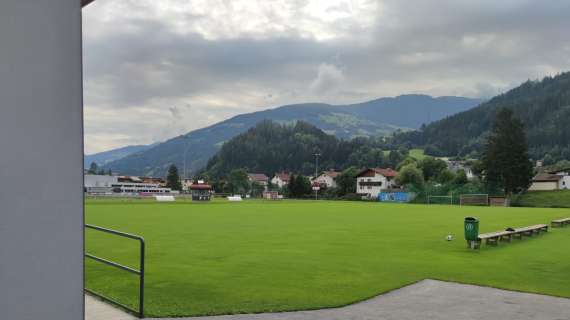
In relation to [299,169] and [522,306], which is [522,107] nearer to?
[299,169]

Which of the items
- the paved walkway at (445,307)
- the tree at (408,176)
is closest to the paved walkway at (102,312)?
the paved walkway at (445,307)

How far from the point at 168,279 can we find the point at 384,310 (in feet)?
14.7

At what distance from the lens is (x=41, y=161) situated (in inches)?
126

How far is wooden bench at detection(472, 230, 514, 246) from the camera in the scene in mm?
15889

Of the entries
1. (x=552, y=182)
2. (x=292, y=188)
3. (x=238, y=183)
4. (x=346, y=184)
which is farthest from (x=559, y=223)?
(x=238, y=183)

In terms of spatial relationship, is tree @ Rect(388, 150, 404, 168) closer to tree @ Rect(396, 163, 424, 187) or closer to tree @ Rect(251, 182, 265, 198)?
tree @ Rect(396, 163, 424, 187)

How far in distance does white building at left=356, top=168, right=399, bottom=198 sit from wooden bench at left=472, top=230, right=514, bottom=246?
97.9 m

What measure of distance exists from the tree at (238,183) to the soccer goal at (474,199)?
56.5 metres

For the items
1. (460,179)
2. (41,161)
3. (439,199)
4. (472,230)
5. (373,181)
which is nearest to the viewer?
(41,161)

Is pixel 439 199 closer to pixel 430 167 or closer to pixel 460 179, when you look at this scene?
pixel 460 179

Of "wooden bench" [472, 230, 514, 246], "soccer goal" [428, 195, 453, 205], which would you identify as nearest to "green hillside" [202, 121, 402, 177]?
"soccer goal" [428, 195, 453, 205]

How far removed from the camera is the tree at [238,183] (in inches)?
4488

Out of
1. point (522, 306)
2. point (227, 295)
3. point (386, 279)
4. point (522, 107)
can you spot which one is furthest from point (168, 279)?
point (522, 107)

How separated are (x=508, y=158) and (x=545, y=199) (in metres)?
7.96
